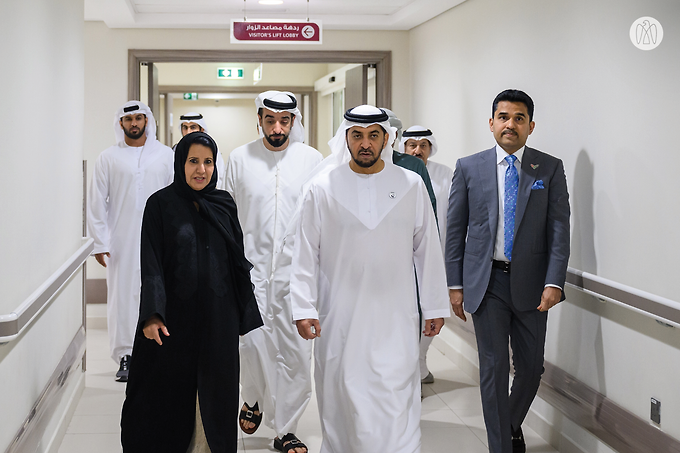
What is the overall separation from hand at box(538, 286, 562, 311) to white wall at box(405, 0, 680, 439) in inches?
11.7

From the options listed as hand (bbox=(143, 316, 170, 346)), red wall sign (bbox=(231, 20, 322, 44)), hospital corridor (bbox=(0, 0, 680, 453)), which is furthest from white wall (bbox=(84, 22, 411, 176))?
hand (bbox=(143, 316, 170, 346))

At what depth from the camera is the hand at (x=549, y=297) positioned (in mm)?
3465

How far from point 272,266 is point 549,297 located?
145 cm

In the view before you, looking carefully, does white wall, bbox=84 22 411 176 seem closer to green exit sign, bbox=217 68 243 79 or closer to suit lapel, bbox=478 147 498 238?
suit lapel, bbox=478 147 498 238

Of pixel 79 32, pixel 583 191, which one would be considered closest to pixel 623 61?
pixel 583 191

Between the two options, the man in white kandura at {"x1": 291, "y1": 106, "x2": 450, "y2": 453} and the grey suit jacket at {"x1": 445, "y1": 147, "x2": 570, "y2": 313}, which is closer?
the man in white kandura at {"x1": 291, "y1": 106, "x2": 450, "y2": 453}

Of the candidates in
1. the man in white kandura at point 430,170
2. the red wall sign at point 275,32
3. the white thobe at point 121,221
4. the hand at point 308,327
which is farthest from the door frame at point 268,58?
the hand at point 308,327

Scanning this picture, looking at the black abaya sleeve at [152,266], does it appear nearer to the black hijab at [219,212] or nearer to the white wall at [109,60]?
the black hijab at [219,212]

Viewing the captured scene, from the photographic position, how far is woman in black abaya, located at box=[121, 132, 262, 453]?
306 cm

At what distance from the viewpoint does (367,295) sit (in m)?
3.13

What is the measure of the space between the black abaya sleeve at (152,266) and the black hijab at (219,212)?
156 mm

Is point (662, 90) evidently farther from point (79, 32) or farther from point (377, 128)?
point (79, 32)

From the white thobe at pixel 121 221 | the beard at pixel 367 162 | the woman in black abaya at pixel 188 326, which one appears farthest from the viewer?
the white thobe at pixel 121 221

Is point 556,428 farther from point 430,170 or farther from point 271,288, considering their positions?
point 430,170
